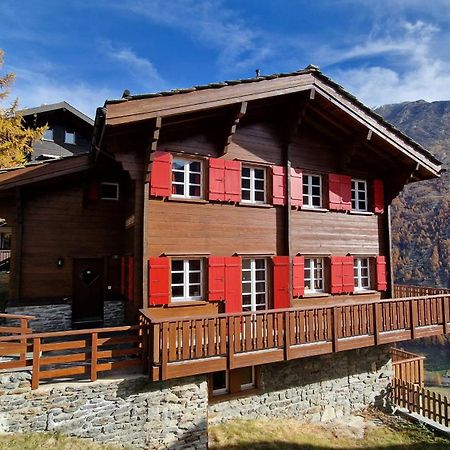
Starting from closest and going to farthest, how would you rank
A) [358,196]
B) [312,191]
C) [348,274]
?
[348,274], [312,191], [358,196]

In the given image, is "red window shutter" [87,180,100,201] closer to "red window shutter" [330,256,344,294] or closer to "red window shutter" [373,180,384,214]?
"red window shutter" [330,256,344,294]

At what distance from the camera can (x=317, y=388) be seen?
394 inches

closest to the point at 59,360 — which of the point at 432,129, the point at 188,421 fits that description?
the point at 188,421

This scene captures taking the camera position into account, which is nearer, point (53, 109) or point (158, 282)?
point (158, 282)

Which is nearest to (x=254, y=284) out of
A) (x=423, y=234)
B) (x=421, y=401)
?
(x=421, y=401)

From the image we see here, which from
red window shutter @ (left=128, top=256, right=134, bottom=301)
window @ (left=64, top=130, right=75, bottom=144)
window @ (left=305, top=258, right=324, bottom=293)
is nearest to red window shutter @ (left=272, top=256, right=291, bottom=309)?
window @ (left=305, top=258, right=324, bottom=293)

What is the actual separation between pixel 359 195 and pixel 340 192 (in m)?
1.22

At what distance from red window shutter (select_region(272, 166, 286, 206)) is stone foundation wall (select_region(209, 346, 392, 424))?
459cm

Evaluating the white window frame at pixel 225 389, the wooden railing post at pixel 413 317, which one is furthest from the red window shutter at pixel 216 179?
the wooden railing post at pixel 413 317

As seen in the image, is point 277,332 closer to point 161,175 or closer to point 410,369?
point 161,175

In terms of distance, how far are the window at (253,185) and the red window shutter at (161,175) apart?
93.2 inches

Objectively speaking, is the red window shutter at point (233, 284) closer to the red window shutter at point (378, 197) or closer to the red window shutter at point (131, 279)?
the red window shutter at point (131, 279)

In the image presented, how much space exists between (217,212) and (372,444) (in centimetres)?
730

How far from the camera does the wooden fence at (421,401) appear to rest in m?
10.4
